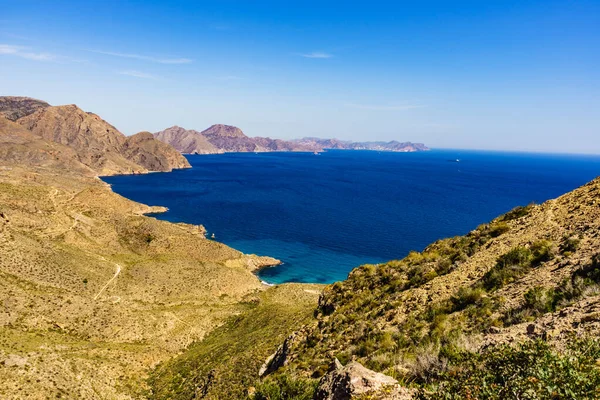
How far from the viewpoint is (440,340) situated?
1298 cm

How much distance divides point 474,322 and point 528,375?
7.32 metres

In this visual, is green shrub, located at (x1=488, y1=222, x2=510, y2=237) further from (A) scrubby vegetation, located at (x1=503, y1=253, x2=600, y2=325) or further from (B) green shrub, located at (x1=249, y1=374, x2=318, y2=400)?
(B) green shrub, located at (x1=249, y1=374, x2=318, y2=400)

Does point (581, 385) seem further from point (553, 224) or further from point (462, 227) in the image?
point (462, 227)

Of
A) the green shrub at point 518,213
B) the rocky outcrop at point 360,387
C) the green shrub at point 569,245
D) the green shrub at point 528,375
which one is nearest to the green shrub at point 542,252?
the green shrub at point 569,245

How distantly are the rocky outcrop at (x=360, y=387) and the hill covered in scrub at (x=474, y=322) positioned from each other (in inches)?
1.5

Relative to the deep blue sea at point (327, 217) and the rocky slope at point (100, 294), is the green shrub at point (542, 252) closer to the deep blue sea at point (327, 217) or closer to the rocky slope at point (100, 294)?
the rocky slope at point (100, 294)

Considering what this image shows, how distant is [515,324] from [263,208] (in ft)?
446

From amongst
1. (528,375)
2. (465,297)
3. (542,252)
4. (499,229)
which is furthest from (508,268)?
(528,375)

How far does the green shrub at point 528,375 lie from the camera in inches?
235

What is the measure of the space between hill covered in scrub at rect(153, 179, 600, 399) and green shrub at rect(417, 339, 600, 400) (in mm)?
24

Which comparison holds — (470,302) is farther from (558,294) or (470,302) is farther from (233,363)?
(233,363)

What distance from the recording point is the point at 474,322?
1355cm

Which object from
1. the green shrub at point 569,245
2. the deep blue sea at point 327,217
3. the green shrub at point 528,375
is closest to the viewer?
the green shrub at point 528,375

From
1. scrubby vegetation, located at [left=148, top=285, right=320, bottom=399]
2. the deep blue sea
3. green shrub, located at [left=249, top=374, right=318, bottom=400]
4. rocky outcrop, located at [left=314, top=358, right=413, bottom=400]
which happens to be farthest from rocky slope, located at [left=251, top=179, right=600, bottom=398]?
the deep blue sea
